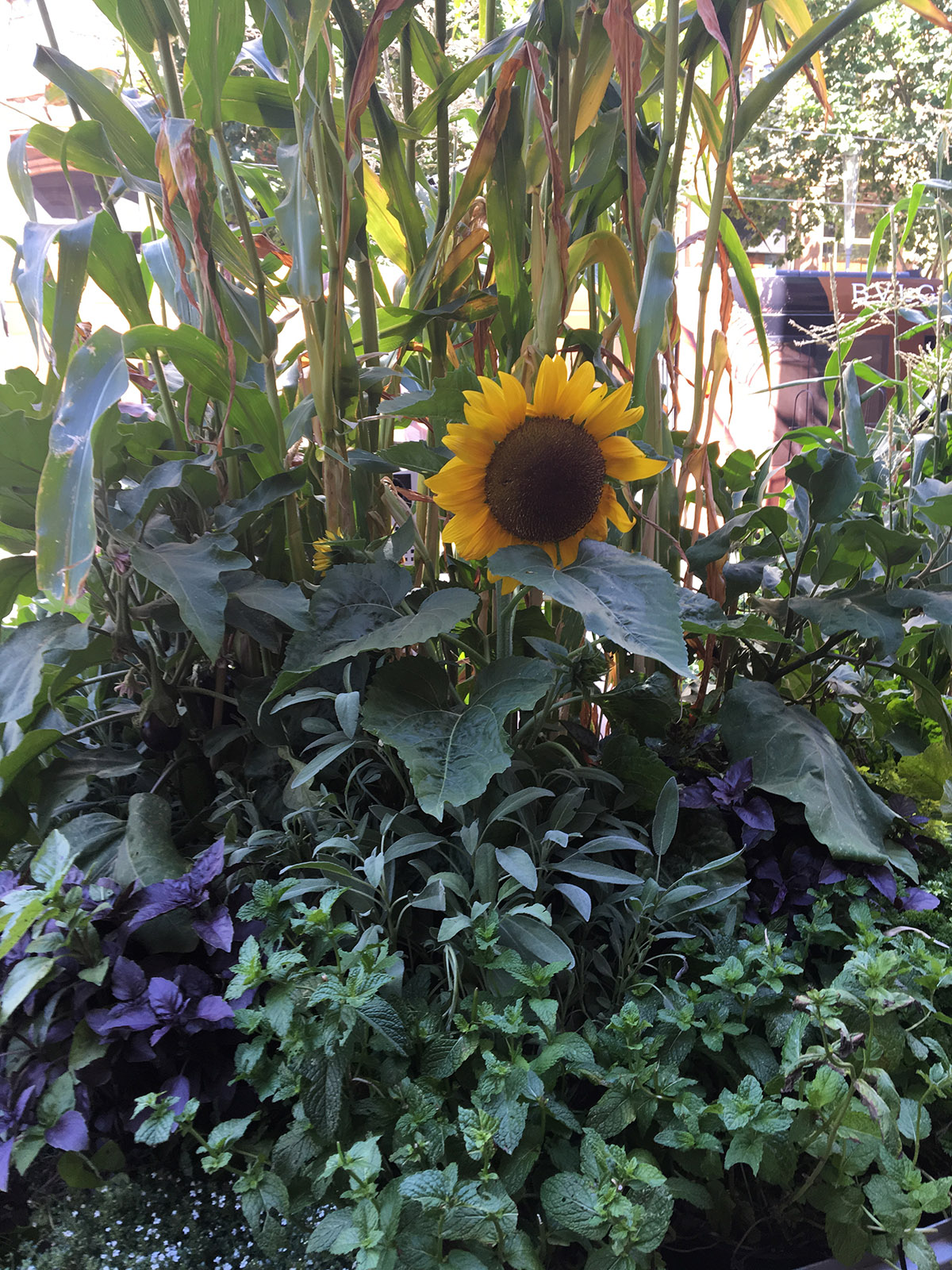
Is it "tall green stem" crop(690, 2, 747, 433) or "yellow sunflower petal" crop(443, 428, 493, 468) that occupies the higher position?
"tall green stem" crop(690, 2, 747, 433)

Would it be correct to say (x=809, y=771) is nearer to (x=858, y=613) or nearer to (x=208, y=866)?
(x=858, y=613)

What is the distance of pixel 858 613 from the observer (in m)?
0.77

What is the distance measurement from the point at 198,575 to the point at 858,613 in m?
0.59

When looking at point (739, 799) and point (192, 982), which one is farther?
point (739, 799)

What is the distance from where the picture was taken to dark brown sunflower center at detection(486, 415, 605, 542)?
69cm

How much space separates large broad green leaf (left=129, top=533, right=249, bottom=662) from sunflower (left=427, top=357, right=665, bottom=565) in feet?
0.62

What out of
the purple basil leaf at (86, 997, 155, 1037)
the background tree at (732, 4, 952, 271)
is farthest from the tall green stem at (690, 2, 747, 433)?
the background tree at (732, 4, 952, 271)

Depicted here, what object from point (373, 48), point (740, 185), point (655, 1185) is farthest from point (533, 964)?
point (740, 185)

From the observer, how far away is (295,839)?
69 cm

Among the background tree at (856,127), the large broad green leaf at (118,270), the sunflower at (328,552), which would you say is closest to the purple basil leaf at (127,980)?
the sunflower at (328,552)

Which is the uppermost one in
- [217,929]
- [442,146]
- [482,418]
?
[442,146]

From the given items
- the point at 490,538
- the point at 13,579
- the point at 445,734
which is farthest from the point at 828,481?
the point at 13,579

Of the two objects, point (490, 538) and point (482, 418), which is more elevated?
point (482, 418)

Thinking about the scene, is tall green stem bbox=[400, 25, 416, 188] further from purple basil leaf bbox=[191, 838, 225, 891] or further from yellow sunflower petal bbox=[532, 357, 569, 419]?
purple basil leaf bbox=[191, 838, 225, 891]
